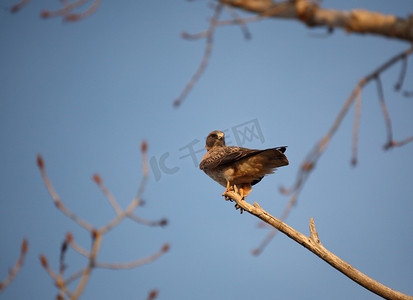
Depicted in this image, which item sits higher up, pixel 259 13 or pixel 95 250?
pixel 259 13

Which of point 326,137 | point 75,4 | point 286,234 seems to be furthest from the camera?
point 286,234

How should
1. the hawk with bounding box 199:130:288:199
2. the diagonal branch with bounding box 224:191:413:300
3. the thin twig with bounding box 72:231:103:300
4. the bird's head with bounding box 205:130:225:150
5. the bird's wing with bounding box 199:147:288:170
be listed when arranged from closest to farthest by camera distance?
the thin twig with bounding box 72:231:103:300, the diagonal branch with bounding box 224:191:413:300, the bird's wing with bounding box 199:147:288:170, the hawk with bounding box 199:130:288:199, the bird's head with bounding box 205:130:225:150

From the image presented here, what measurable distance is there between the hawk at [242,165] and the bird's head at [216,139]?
3.29 feet

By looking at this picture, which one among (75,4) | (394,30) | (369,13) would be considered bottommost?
(394,30)

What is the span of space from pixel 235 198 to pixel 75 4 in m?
5.53

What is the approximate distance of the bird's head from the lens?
9.12 metres

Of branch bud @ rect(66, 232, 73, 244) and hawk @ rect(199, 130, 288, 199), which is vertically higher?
hawk @ rect(199, 130, 288, 199)

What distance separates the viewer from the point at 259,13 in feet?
6.05

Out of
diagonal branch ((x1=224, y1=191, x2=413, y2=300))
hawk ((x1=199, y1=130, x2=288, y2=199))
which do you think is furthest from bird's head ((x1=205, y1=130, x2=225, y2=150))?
diagonal branch ((x1=224, y1=191, x2=413, y2=300))

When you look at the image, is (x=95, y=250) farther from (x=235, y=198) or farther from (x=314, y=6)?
(x=235, y=198)

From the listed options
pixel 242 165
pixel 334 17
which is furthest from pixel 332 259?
pixel 334 17

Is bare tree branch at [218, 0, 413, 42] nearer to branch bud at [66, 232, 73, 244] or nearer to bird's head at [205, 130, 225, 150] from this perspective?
branch bud at [66, 232, 73, 244]

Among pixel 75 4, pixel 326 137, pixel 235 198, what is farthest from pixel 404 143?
pixel 235 198

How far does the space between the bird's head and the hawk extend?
1.00 meters
